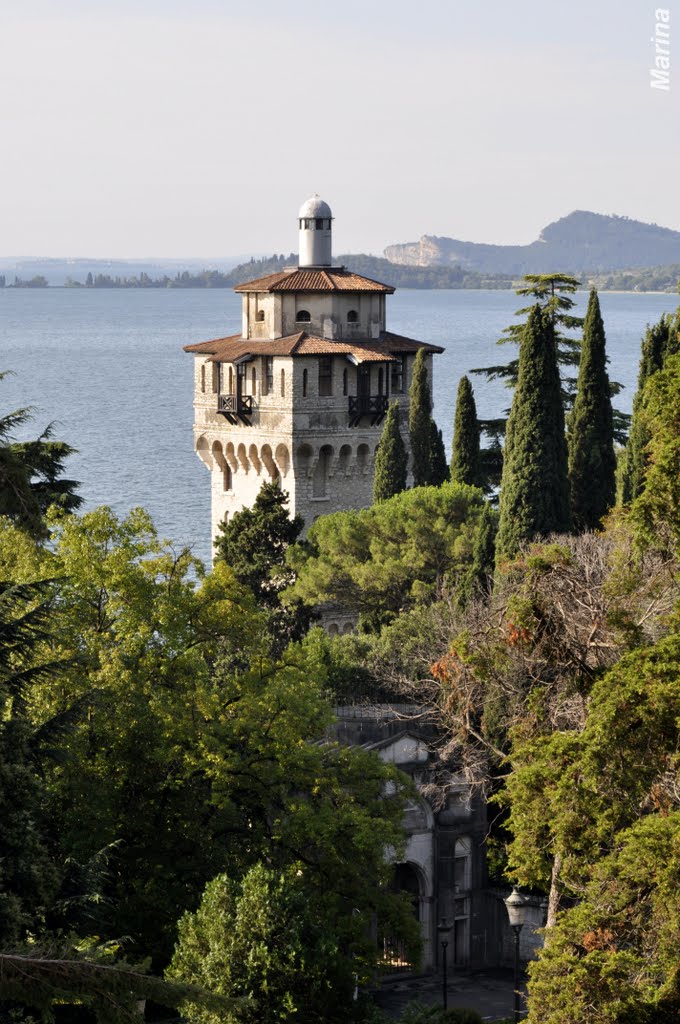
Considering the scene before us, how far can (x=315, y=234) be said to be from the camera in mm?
72188

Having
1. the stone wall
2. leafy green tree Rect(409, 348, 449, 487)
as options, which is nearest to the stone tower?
the stone wall

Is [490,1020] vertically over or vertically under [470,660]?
under

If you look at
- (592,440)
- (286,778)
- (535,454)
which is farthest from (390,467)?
(286,778)

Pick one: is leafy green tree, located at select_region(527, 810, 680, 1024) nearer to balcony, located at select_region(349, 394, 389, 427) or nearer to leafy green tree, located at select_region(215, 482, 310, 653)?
leafy green tree, located at select_region(215, 482, 310, 653)

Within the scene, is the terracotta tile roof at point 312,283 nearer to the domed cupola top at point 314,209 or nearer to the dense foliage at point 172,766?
the domed cupola top at point 314,209

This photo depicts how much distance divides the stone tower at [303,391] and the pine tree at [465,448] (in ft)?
29.5

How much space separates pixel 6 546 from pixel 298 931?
36.7 ft

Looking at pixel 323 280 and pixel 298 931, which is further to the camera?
pixel 323 280

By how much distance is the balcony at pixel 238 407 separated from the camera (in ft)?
218

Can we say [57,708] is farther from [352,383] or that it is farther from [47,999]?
[352,383]

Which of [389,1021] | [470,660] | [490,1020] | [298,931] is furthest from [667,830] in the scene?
[490,1020]

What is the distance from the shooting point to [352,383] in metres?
66.4

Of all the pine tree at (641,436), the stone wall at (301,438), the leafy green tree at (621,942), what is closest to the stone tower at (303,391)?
the stone wall at (301,438)

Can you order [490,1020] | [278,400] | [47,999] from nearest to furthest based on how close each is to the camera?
[47,999]
[490,1020]
[278,400]
